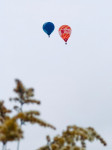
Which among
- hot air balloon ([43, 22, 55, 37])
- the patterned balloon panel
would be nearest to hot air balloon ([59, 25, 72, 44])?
the patterned balloon panel

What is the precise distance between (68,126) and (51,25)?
31.4m

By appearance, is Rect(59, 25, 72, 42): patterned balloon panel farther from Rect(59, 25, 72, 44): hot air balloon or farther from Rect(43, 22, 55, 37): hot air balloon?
Rect(43, 22, 55, 37): hot air balloon

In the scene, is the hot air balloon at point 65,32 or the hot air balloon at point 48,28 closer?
the hot air balloon at point 48,28

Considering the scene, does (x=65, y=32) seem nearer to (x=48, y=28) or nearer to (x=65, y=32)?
(x=65, y=32)

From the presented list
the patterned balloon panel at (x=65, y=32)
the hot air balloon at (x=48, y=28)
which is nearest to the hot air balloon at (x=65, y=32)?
the patterned balloon panel at (x=65, y=32)

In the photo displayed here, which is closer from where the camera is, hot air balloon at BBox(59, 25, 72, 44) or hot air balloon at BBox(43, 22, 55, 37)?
hot air balloon at BBox(43, 22, 55, 37)

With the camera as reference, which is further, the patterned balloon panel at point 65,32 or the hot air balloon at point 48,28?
the patterned balloon panel at point 65,32

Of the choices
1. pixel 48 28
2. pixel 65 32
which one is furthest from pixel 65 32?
pixel 48 28

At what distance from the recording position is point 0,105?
1992cm

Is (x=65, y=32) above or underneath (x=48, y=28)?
above

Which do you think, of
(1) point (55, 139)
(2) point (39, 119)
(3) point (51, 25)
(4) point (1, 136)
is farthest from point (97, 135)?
(3) point (51, 25)

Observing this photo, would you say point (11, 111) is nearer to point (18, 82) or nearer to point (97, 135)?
point (18, 82)

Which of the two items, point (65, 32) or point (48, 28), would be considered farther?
point (65, 32)

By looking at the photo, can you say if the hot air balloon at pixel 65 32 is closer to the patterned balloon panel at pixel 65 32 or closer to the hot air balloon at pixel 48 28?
the patterned balloon panel at pixel 65 32
